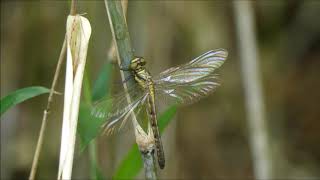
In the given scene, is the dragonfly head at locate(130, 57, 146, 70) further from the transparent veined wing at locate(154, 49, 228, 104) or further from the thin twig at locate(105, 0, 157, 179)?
the transparent veined wing at locate(154, 49, 228, 104)

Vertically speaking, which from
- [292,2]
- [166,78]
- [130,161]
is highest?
[292,2]

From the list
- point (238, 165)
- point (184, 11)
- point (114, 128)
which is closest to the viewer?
point (114, 128)

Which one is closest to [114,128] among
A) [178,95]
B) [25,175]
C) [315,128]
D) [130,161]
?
[130,161]

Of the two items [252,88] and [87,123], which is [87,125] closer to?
[87,123]

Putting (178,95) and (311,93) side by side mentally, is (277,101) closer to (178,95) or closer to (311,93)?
(311,93)

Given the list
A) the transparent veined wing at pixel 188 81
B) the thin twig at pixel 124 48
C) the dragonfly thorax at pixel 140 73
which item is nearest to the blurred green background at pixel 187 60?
the transparent veined wing at pixel 188 81

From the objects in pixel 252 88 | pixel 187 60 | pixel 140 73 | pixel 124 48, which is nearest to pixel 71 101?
pixel 124 48

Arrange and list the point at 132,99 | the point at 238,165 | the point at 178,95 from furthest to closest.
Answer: the point at 238,165
the point at 178,95
the point at 132,99

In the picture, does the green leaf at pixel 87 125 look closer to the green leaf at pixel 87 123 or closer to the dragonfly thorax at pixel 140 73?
the green leaf at pixel 87 123
